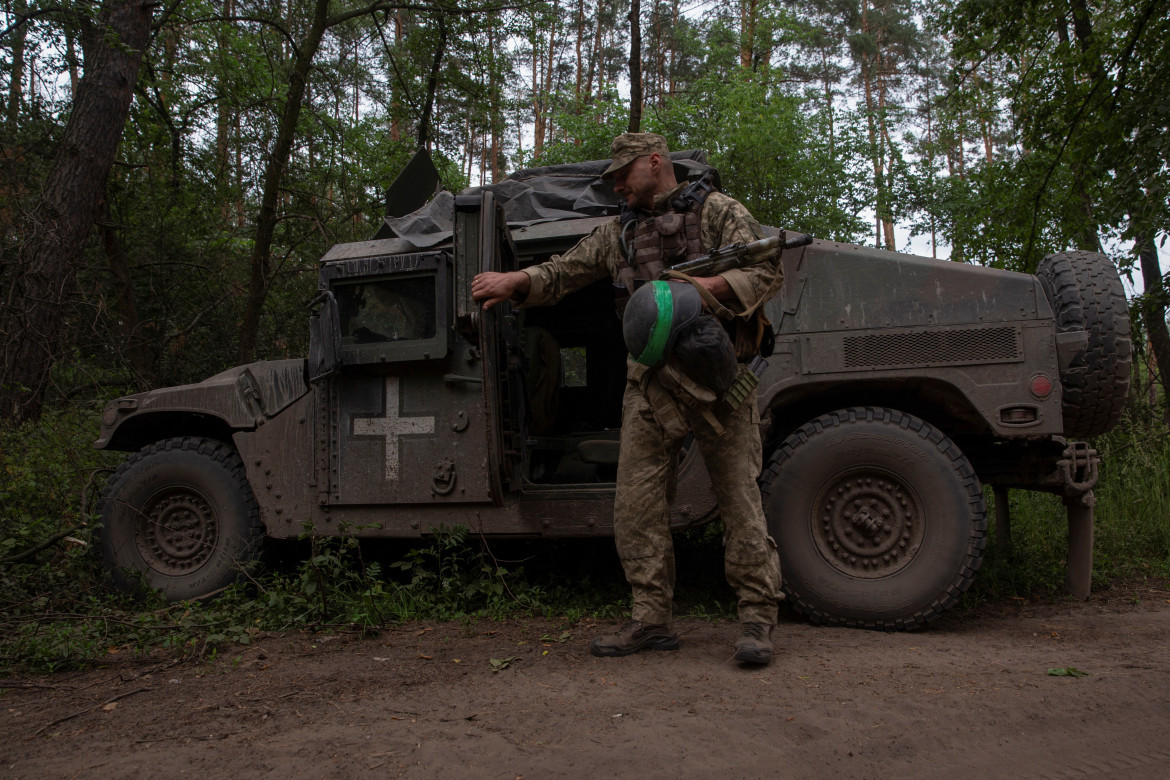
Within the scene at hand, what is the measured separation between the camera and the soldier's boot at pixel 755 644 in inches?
112

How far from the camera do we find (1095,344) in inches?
133

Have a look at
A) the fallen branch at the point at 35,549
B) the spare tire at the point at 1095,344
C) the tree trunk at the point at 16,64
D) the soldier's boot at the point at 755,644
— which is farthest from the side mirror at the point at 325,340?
the tree trunk at the point at 16,64

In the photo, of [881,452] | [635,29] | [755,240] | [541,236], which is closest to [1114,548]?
[881,452]

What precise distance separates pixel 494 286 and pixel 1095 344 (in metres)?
2.43

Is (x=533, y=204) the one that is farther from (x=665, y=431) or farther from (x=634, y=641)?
(x=634, y=641)

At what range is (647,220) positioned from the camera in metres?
3.32

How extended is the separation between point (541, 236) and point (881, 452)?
6.04 feet

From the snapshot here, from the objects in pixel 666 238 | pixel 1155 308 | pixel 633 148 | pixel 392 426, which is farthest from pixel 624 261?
pixel 1155 308

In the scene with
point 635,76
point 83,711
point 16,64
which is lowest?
point 83,711

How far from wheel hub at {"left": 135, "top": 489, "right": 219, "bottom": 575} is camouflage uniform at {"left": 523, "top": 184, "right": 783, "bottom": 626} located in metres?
2.39

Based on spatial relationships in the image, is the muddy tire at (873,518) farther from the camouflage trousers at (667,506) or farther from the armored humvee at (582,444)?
the camouflage trousers at (667,506)

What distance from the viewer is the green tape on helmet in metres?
2.90

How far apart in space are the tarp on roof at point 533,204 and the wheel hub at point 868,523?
5.40ft

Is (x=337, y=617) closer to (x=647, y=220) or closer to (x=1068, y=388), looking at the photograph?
(x=647, y=220)
